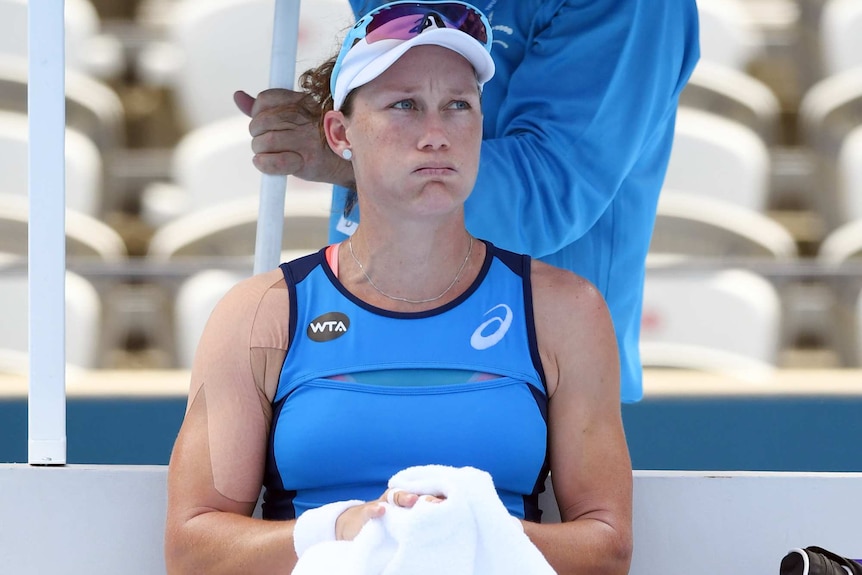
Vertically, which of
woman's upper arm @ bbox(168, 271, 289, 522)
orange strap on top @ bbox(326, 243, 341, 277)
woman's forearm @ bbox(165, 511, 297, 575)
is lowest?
woman's forearm @ bbox(165, 511, 297, 575)

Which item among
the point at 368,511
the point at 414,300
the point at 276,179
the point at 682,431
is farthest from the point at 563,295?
the point at 682,431

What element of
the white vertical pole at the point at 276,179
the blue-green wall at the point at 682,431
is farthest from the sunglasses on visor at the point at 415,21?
the blue-green wall at the point at 682,431

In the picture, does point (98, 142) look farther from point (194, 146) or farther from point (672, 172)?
point (672, 172)

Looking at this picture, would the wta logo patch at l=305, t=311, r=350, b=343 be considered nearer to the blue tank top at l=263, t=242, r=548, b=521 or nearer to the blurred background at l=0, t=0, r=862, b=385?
the blue tank top at l=263, t=242, r=548, b=521

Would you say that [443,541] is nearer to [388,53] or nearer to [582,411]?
[582,411]

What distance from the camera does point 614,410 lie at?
136 cm

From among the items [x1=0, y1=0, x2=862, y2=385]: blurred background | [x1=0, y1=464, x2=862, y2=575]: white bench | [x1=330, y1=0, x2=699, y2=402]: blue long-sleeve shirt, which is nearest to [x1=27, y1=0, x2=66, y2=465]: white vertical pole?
[x1=0, y1=464, x2=862, y2=575]: white bench

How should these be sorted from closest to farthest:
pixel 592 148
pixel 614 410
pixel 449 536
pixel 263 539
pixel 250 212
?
pixel 449 536, pixel 263 539, pixel 614 410, pixel 592 148, pixel 250 212

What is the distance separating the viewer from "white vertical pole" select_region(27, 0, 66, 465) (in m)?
1.44

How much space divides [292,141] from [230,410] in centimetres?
37

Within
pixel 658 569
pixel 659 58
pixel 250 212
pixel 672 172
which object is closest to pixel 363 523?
pixel 658 569

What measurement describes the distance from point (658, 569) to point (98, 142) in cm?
320

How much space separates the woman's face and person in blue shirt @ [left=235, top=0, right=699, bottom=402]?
7.0 inches

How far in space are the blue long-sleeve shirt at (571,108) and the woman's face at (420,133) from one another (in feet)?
0.72
